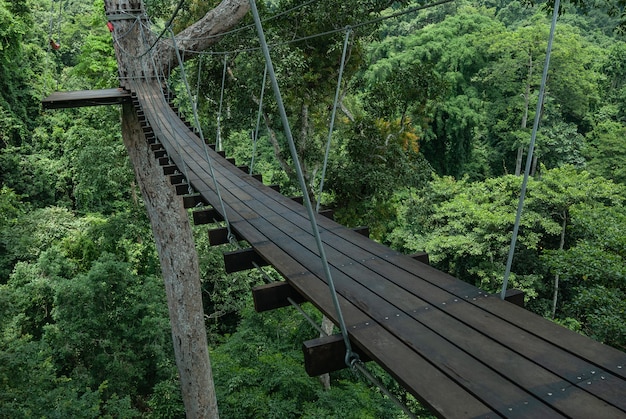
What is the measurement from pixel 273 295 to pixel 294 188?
579 cm

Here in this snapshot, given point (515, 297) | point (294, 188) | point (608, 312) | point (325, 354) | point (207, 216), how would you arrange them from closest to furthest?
point (325, 354)
point (515, 297)
point (207, 216)
point (608, 312)
point (294, 188)

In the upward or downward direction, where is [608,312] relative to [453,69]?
downward

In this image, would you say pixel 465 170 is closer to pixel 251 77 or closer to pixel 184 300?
pixel 251 77

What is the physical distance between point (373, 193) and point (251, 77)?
2202 mm

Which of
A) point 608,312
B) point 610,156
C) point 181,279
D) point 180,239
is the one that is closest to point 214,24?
point 180,239

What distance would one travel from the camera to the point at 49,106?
5.44 meters

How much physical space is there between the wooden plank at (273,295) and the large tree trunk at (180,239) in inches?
154

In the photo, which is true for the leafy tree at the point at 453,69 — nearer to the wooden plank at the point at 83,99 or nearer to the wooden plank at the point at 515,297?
the wooden plank at the point at 83,99

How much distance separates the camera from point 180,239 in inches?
218

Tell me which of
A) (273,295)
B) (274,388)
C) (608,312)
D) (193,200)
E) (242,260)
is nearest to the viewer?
(273,295)

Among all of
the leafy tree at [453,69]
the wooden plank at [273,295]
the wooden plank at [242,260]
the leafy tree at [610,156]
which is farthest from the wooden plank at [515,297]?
the leafy tree at [453,69]

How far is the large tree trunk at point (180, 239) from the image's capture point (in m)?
5.53

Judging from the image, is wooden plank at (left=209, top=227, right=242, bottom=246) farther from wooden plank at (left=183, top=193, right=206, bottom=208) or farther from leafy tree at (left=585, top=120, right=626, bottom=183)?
leafy tree at (left=585, top=120, right=626, bottom=183)

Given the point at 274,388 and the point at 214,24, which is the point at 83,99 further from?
the point at 274,388
